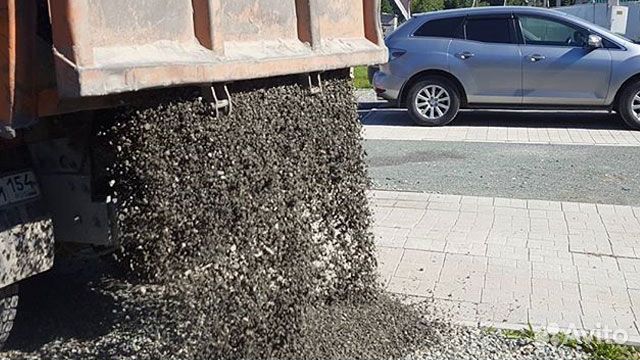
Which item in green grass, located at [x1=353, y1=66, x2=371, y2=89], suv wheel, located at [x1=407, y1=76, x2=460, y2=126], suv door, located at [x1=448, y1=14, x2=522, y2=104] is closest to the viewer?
suv door, located at [x1=448, y1=14, x2=522, y2=104]

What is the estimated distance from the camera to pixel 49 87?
2873 millimetres

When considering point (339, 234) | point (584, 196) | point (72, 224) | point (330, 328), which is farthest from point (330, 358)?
point (584, 196)

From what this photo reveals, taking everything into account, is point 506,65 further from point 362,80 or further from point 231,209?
point 231,209

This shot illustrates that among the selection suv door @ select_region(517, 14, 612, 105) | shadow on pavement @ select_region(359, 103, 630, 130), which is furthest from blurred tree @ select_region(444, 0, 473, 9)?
suv door @ select_region(517, 14, 612, 105)

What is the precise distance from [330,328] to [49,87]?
2188mm

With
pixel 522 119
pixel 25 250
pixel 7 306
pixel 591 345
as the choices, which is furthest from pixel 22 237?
pixel 522 119

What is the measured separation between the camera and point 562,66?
11.6 meters

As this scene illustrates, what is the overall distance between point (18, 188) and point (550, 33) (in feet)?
33.5

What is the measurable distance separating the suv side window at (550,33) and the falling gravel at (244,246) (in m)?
8.19

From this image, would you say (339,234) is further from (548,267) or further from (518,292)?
(548,267)

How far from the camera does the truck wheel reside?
3.72 meters

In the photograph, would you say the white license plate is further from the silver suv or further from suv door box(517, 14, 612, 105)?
suv door box(517, 14, 612, 105)

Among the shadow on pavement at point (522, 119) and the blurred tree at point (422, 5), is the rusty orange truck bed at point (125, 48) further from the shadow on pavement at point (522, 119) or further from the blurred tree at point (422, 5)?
the blurred tree at point (422, 5)

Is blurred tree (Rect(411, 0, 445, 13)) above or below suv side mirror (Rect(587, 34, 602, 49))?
above
